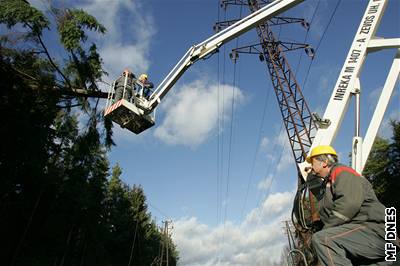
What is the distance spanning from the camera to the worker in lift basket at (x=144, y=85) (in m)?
9.98

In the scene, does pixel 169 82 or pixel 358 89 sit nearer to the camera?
pixel 358 89

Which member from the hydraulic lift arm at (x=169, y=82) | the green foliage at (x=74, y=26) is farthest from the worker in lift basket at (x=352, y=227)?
the green foliage at (x=74, y=26)

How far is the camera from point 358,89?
6.15 metres

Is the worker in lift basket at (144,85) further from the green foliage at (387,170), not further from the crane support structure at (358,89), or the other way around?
the green foliage at (387,170)

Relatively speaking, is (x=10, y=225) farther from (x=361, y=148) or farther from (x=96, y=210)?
(x=361, y=148)

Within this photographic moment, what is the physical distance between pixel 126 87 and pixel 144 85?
2.83 ft

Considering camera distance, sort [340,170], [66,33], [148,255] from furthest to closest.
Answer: [148,255] < [66,33] < [340,170]

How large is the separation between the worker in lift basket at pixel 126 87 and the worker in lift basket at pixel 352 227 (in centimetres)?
730

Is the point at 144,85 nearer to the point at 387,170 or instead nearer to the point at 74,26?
the point at 74,26

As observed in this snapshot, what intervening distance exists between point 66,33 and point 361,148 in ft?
27.8

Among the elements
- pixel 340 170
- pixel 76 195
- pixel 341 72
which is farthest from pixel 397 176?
pixel 340 170

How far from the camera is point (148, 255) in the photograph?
51.3m

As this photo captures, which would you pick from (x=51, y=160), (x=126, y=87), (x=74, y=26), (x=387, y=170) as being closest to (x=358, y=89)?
(x=126, y=87)

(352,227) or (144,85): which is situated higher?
(144,85)
